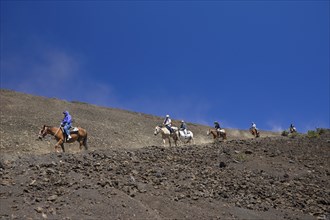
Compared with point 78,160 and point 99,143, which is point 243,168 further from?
point 99,143

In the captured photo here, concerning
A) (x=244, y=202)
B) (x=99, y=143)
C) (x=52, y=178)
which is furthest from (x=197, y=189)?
(x=99, y=143)

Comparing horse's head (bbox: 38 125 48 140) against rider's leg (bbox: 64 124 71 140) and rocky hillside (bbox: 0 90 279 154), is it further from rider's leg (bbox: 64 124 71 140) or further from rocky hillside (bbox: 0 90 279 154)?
rocky hillside (bbox: 0 90 279 154)

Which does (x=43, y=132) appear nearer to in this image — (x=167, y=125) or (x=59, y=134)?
(x=59, y=134)

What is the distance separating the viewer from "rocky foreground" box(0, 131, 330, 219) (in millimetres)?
14398

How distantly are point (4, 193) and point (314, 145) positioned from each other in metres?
20.7

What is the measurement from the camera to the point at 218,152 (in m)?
24.3

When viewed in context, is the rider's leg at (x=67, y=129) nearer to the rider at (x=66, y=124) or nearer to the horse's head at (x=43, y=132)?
the rider at (x=66, y=124)

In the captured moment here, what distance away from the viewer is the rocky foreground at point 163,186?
47.2 ft

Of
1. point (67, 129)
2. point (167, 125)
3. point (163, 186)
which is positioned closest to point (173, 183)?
point (163, 186)

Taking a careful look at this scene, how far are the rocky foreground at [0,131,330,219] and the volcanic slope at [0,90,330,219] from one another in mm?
37

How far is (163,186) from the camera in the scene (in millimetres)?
17188

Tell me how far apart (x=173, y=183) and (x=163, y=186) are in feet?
2.53

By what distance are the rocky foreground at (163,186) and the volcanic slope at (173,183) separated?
37mm

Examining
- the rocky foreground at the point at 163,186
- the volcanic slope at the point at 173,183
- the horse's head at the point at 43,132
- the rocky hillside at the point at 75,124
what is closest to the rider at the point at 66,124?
the horse's head at the point at 43,132
